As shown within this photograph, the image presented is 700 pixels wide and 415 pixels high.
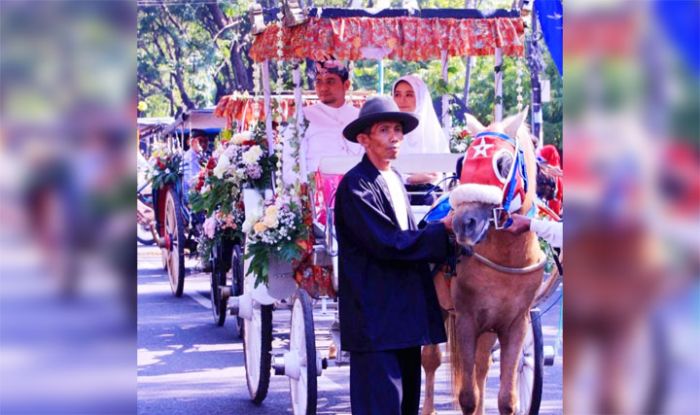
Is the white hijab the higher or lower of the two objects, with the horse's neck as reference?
higher

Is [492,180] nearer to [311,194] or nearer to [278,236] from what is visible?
[278,236]

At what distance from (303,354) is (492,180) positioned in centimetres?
218

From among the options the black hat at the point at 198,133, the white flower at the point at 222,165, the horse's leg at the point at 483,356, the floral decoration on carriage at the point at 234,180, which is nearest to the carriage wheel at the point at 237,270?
the floral decoration on carriage at the point at 234,180

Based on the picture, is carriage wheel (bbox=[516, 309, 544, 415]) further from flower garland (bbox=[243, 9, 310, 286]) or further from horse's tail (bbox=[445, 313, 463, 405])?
flower garland (bbox=[243, 9, 310, 286])

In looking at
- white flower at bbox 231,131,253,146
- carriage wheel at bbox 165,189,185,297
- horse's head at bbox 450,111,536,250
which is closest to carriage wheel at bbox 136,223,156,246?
carriage wheel at bbox 165,189,185,297

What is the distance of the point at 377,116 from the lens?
17.4 ft

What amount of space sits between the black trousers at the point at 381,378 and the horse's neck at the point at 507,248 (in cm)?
80

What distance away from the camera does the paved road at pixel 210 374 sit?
8.29 meters

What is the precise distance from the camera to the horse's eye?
532 centimetres

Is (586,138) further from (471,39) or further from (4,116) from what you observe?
(471,39)

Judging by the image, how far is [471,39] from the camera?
295 inches

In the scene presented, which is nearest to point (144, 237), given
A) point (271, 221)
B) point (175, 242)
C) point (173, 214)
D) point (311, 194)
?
point (173, 214)

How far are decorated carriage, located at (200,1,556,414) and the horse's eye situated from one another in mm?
1192

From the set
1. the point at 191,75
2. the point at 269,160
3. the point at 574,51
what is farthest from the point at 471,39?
the point at 191,75
